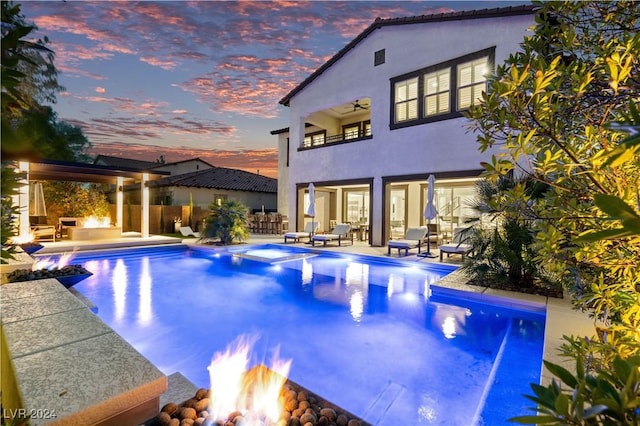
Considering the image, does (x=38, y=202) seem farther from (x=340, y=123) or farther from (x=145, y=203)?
(x=340, y=123)

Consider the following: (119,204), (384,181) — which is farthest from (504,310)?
(119,204)

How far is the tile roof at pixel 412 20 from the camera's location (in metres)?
10.9

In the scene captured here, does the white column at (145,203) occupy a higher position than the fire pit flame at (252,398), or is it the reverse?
the white column at (145,203)

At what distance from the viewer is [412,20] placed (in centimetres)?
1341

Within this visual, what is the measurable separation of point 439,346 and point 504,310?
227 cm

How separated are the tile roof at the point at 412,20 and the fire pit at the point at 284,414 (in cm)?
975

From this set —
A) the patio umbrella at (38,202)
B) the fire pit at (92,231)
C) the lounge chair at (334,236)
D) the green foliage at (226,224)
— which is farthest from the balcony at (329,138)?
the patio umbrella at (38,202)

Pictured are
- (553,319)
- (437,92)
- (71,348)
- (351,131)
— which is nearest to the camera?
(71,348)

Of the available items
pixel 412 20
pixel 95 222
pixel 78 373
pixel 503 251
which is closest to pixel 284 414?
pixel 78 373

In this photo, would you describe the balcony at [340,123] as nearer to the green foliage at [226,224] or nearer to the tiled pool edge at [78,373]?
the green foliage at [226,224]

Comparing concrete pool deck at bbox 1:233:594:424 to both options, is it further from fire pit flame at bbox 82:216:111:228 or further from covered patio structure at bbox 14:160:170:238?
fire pit flame at bbox 82:216:111:228

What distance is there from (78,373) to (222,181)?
2575 cm

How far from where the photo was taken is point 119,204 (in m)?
17.6

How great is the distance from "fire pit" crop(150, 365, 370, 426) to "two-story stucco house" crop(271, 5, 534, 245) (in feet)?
31.1
